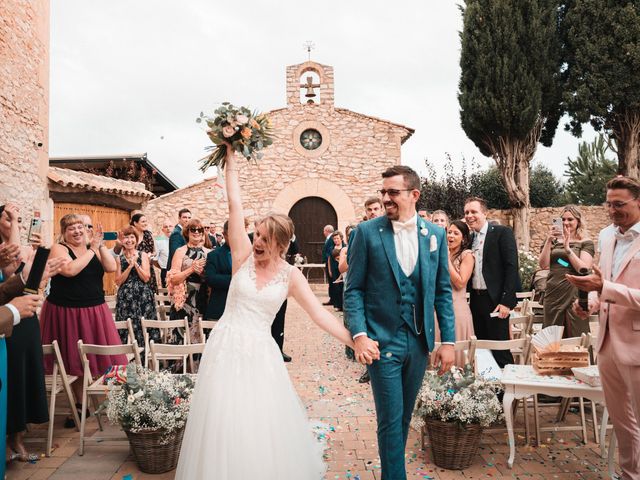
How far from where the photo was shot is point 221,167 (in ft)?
10.8

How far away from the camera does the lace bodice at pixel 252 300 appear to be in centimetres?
288

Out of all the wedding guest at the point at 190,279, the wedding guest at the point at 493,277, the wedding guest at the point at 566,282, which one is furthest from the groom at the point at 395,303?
the wedding guest at the point at 190,279

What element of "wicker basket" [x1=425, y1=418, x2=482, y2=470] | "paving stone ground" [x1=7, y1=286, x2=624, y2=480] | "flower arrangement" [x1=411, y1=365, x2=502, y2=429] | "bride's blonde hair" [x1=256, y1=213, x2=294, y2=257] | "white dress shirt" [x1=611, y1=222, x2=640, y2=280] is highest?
"bride's blonde hair" [x1=256, y1=213, x2=294, y2=257]

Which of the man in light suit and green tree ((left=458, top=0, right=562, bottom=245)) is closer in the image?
the man in light suit

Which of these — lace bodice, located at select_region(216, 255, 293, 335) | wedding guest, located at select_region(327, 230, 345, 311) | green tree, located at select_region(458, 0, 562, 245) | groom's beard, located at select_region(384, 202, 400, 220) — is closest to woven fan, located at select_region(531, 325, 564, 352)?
groom's beard, located at select_region(384, 202, 400, 220)

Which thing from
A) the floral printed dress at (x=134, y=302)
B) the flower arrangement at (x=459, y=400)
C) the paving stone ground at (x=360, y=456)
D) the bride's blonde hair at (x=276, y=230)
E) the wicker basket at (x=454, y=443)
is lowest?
the paving stone ground at (x=360, y=456)

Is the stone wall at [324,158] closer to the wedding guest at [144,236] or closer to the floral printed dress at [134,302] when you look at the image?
the wedding guest at [144,236]

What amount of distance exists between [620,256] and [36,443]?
4.75 m

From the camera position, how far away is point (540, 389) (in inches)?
136

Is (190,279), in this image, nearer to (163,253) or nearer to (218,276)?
A: (218,276)

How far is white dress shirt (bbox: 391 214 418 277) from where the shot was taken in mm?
2881

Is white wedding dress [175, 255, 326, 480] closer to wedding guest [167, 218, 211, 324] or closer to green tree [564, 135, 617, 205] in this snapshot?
wedding guest [167, 218, 211, 324]

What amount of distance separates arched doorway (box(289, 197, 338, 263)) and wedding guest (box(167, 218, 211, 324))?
11429 mm

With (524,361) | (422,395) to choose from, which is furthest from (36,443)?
(524,361)
